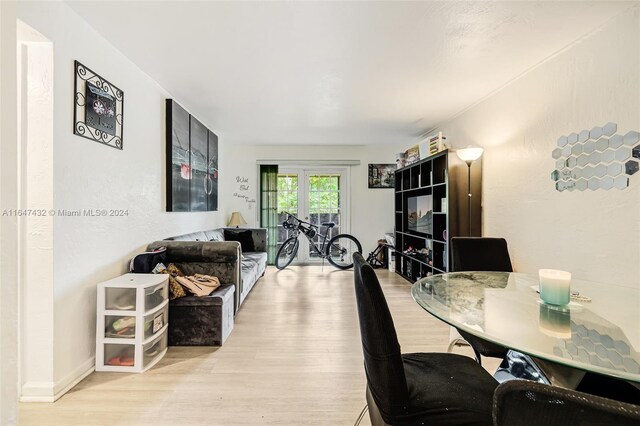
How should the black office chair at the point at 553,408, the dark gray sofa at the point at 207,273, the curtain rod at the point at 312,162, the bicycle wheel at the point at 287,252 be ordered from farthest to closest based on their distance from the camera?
the curtain rod at the point at 312,162 → the bicycle wheel at the point at 287,252 → the dark gray sofa at the point at 207,273 → the black office chair at the point at 553,408

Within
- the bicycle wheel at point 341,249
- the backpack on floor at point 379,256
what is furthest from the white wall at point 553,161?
the bicycle wheel at point 341,249

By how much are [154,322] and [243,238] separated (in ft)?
8.46

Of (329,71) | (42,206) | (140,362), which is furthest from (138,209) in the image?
(329,71)

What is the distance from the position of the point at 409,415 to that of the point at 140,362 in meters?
1.92

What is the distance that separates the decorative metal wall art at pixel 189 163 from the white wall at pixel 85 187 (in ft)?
1.19

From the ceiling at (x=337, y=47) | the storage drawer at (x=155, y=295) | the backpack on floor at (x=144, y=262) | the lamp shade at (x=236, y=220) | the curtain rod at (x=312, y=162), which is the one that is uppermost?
the ceiling at (x=337, y=47)

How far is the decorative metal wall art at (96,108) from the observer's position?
186 centimetres

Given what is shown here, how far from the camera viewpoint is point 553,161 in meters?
2.31

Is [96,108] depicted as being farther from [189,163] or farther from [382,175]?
[382,175]

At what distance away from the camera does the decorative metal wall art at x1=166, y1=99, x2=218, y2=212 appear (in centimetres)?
304

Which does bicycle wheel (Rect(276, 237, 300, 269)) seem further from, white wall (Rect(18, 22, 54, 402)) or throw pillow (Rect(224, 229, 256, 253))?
white wall (Rect(18, 22, 54, 402))

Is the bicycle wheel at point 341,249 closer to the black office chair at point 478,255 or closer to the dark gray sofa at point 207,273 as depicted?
the dark gray sofa at point 207,273

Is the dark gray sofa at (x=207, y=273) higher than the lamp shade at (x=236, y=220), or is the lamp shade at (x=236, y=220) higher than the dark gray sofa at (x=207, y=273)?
the lamp shade at (x=236, y=220)

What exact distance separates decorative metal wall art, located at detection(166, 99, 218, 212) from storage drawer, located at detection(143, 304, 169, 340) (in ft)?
4.11
